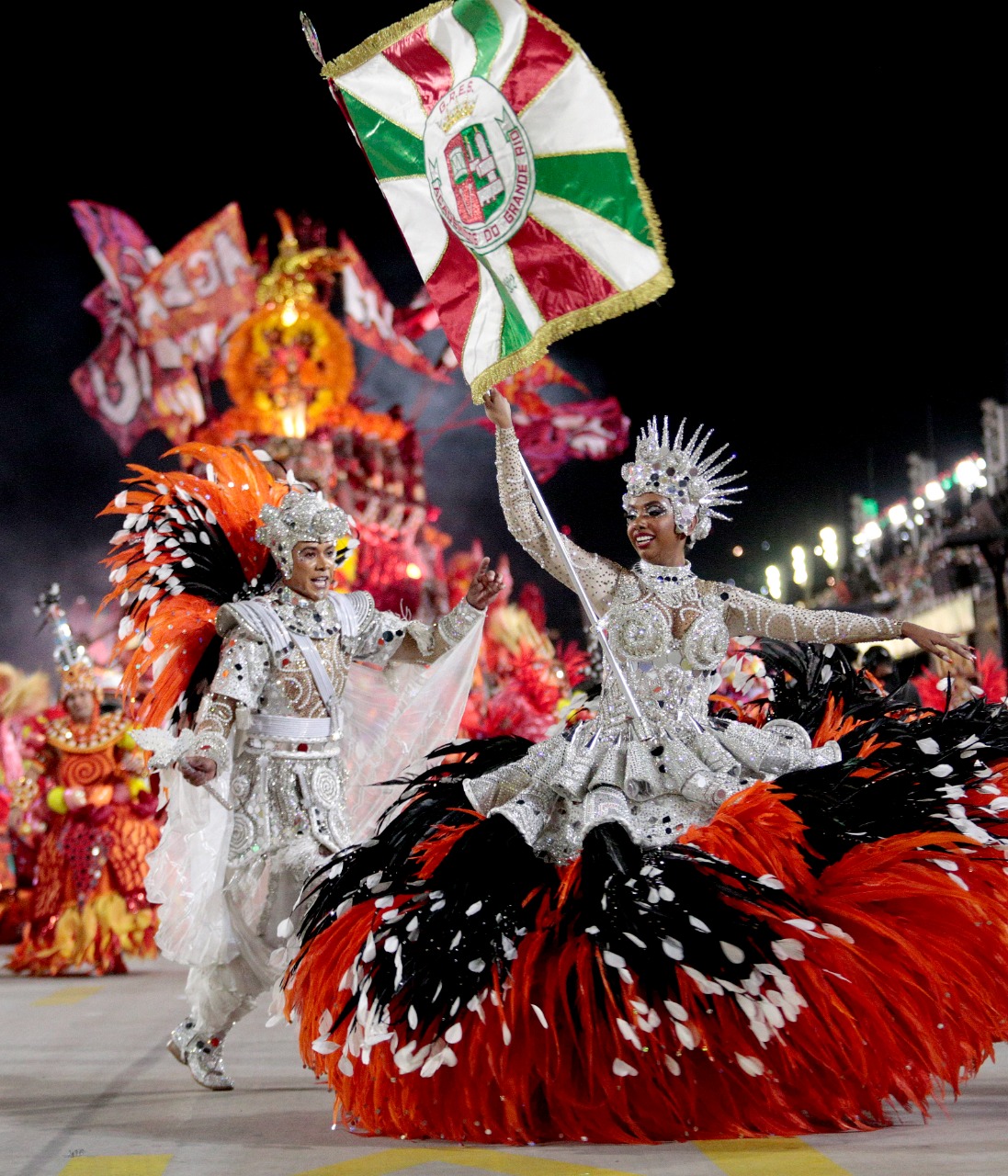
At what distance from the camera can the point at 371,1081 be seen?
372cm

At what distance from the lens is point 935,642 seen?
14.3 ft

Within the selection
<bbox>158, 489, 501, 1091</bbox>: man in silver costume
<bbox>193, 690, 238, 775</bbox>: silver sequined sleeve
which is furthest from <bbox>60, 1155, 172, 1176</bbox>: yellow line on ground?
<bbox>193, 690, 238, 775</bbox>: silver sequined sleeve

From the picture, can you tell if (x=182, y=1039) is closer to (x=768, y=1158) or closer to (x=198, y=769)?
(x=198, y=769)

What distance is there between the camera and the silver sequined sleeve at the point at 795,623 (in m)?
4.50

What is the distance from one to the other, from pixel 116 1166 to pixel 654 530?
2.41 meters

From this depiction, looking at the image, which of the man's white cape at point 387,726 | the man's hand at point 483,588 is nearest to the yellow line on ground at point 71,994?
the man's white cape at point 387,726

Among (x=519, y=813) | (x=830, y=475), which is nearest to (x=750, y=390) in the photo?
(x=519, y=813)

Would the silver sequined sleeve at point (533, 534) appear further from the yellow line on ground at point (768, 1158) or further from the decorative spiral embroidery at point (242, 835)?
the yellow line on ground at point (768, 1158)

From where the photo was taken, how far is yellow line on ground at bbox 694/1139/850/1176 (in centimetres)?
307

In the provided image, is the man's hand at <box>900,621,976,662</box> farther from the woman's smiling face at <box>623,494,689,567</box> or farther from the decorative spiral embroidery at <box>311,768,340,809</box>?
the decorative spiral embroidery at <box>311,768,340,809</box>

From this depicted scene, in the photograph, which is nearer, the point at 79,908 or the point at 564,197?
the point at 564,197

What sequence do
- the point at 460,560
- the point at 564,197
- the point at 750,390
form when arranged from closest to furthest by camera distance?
1. the point at 564,197
2. the point at 750,390
3. the point at 460,560

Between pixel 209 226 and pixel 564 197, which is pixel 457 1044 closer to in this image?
pixel 564 197

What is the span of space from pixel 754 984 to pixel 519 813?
84 cm
